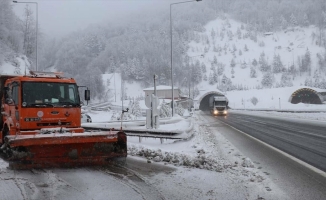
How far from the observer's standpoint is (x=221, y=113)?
53.5 metres

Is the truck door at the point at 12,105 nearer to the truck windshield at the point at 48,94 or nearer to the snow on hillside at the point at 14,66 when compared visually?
the truck windshield at the point at 48,94

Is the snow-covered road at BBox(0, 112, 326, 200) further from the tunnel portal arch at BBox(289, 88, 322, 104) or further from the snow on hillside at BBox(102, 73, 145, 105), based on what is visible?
the snow on hillside at BBox(102, 73, 145, 105)

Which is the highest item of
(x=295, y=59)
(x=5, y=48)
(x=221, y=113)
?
(x=295, y=59)

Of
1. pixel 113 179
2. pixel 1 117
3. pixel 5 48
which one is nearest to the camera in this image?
pixel 113 179

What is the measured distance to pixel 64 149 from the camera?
855cm

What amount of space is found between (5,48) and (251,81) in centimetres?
13908

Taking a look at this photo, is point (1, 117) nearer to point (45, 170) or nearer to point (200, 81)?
A: point (45, 170)

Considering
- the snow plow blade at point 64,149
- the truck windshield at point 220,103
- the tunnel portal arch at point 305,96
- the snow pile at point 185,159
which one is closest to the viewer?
the snow plow blade at point 64,149

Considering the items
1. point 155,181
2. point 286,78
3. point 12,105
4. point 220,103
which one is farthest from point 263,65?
point 155,181

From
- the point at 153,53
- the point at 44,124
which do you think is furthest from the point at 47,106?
the point at 153,53

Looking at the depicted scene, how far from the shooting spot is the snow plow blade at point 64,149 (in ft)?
26.4

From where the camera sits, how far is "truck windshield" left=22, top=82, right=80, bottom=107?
9789mm

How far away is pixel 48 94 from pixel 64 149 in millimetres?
2383

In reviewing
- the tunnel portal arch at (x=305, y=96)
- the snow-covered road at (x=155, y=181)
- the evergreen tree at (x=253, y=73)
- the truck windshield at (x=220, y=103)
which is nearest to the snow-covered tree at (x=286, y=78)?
the evergreen tree at (x=253, y=73)
